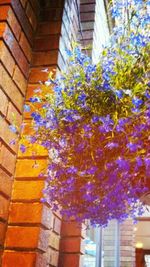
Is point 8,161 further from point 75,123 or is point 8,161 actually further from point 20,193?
point 75,123

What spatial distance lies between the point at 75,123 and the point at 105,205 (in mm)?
364

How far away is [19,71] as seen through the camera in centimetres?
203

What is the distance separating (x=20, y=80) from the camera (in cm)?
203

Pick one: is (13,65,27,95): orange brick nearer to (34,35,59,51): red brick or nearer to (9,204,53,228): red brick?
(34,35,59,51): red brick

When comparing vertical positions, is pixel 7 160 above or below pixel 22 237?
above

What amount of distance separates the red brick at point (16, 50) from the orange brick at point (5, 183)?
1.99ft

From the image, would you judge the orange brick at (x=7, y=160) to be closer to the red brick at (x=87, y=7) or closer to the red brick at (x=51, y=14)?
the red brick at (x=51, y=14)

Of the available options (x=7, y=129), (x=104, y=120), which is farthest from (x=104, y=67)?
(x=7, y=129)

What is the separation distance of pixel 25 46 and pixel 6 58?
0.31 meters

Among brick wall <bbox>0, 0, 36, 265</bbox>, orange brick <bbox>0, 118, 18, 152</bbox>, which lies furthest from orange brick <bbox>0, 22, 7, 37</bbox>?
orange brick <bbox>0, 118, 18, 152</bbox>

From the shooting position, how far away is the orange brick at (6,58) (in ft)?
5.91

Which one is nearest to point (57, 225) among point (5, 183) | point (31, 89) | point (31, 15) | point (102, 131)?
point (5, 183)

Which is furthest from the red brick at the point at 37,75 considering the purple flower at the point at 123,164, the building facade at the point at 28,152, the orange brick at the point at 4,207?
the purple flower at the point at 123,164

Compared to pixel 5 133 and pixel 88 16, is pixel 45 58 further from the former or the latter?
pixel 88 16
